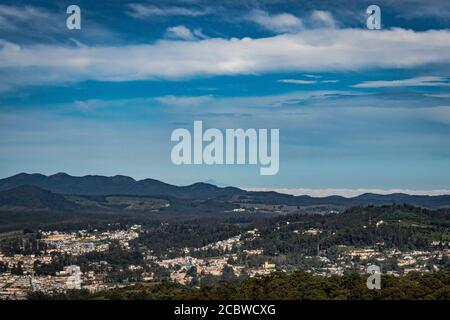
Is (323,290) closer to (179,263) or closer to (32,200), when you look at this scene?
(179,263)

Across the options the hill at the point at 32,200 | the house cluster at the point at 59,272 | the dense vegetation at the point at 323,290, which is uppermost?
the dense vegetation at the point at 323,290

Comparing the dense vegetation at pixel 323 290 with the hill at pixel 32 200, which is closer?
the dense vegetation at pixel 323 290

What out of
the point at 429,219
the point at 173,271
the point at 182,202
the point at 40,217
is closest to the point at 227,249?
the point at 173,271

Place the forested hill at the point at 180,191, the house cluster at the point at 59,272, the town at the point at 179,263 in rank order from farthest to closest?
1. the forested hill at the point at 180,191
2. the town at the point at 179,263
3. the house cluster at the point at 59,272

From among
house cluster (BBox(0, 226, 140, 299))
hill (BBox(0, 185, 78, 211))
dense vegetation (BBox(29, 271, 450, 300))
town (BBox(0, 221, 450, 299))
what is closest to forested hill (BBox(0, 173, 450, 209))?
hill (BBox(0, 185, 78, 211))

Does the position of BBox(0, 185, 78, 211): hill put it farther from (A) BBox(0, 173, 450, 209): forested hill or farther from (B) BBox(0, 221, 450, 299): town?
(B) BBox(0, 221, 450, 299): town

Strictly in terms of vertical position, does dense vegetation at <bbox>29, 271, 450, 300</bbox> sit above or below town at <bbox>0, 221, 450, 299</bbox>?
above

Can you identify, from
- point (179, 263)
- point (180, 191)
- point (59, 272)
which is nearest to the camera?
point (59, 272)

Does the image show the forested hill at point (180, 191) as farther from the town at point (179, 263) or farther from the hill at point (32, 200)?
the town at point (179, 263)

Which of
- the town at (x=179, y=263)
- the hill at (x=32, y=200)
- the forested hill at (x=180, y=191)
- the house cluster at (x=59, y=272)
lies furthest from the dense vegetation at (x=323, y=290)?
the hill at (x=32, y=200)

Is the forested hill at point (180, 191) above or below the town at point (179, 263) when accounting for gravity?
above

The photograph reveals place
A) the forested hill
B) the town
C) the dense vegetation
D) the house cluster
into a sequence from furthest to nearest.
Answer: the forested hill
the town
the house cluster
the dense vegetation

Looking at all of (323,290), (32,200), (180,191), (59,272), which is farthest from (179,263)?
(180,191)
